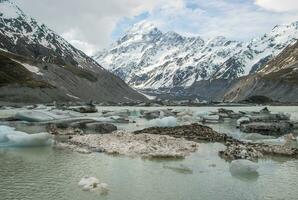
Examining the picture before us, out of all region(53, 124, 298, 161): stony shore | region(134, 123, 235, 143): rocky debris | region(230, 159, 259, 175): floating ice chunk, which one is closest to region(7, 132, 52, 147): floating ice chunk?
region(53, 124, 298, 161): stony shore

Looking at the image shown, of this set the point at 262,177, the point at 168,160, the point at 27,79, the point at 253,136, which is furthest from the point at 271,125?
the point at 27,79

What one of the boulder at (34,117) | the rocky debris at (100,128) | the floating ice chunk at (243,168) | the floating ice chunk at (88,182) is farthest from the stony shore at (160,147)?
the boulder at (34,117)

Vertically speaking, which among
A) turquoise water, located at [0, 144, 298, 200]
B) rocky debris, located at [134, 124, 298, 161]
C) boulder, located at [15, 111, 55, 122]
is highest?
boulder, located at [15, 111, 55, 122]

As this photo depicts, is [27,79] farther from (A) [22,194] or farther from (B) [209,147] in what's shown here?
(A) [22,194]

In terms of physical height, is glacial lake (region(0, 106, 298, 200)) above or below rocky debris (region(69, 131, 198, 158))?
below

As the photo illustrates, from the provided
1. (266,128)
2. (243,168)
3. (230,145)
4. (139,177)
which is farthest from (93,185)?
(266,128)

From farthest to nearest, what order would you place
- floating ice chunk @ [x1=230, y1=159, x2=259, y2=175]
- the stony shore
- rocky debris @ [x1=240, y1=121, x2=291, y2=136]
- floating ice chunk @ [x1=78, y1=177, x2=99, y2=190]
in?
rocky debris @ [x1=240, y1=121, x2=291, y2=136]
the stony shore
floating ice chunk @ [x1=230, y1=159, x2=259, y2=175]
floating ice chunk @ [x1=78, y1=177, x2=99, y2=190]

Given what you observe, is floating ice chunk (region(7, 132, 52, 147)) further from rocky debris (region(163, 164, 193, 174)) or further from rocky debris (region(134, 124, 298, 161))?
rocky debris (region(134, 124, 298, 161))
